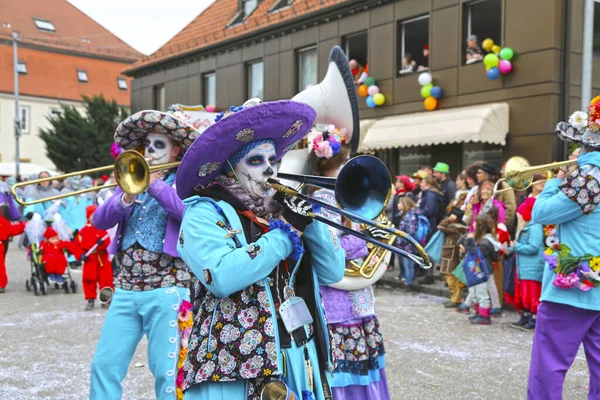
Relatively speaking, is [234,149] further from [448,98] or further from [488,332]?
[448,98]

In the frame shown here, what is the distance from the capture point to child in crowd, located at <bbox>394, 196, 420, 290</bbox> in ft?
32.5

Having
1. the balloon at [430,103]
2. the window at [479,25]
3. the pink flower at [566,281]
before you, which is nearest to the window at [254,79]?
the balloon at [430,103]

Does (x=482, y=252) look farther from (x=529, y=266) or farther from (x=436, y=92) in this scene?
(x=436, y=92)

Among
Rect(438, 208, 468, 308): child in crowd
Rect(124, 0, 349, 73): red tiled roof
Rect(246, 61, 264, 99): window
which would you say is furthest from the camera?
Rect(246, 61, 264, 99): window

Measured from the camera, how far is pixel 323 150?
3.90 metres

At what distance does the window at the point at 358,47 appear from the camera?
16578mm

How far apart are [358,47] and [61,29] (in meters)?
32.3

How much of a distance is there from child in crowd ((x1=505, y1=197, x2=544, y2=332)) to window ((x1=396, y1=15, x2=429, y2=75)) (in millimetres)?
8521

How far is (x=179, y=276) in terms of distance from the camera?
3.90m

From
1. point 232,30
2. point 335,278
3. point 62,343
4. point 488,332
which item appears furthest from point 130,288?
point 232,30

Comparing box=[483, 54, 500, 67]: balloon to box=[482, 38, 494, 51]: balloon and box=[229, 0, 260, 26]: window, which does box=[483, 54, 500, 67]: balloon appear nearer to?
box=[482, 38, 494, 51]: balloon

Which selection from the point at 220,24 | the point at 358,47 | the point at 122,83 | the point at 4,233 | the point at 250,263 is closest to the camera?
the point at 250,263

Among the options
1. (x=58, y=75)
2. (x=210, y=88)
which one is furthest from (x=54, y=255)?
(x=58, y=75)

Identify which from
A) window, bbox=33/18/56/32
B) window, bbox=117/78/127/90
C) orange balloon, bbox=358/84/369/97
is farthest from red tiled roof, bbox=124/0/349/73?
window, bbox=33/18/56/32
